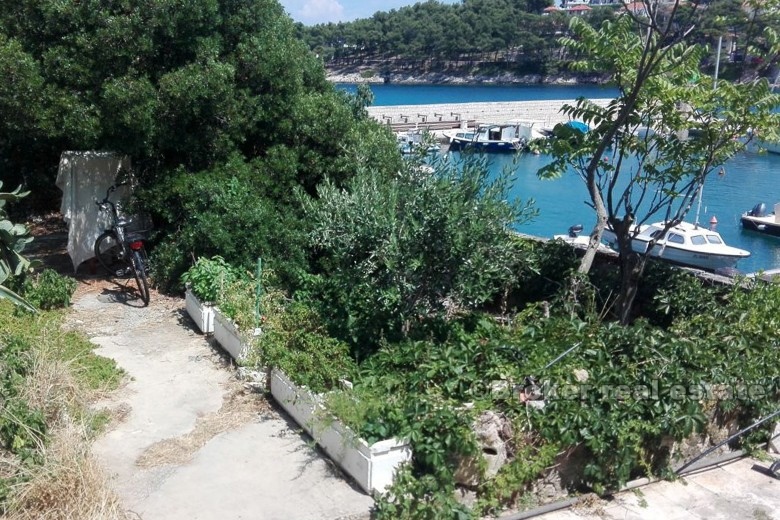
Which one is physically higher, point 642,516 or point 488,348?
point 488,348

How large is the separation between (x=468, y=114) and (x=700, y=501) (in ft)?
157

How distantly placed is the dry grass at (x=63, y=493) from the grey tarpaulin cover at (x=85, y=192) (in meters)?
6.62

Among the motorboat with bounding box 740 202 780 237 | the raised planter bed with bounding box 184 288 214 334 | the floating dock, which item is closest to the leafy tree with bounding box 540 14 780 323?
the raised planter bed with bounding box 184 288 214 334

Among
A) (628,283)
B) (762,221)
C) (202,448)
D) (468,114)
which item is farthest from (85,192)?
(468,114)

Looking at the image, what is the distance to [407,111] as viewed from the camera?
168 feet

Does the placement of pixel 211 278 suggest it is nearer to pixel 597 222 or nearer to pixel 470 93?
pixel 597 222

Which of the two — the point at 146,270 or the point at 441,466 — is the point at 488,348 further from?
the point at 146,270

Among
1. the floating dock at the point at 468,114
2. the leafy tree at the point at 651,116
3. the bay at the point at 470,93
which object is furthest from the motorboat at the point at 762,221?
the bay at the point at 470,93

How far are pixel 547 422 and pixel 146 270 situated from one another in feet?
22.1

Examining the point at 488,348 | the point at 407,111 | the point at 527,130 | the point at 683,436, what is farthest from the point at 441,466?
the point at 407,111

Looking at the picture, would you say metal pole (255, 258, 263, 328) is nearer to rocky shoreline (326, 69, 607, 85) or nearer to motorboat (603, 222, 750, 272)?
motorboat (603, 222, 750, 272)

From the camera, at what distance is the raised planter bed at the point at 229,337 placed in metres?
7.98

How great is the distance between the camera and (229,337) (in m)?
8.41

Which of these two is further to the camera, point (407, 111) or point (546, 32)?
point (546, 32)
